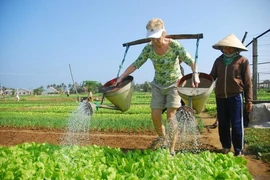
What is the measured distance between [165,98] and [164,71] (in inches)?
14.3

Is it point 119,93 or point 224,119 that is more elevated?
point 119,93

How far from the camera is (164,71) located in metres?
3.81

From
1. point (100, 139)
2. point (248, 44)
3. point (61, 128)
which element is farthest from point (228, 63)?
point (61, 128)

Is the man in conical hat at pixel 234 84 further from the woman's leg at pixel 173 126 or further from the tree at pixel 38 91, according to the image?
the tree at pixel 38 91

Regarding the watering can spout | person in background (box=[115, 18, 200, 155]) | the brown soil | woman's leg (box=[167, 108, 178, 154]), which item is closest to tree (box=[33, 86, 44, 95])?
the brown soil

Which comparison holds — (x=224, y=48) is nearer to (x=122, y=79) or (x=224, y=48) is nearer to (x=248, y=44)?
(x=122, y=79)

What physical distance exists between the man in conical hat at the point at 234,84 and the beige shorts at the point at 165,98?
81 cm

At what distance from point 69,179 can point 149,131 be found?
5612 mm

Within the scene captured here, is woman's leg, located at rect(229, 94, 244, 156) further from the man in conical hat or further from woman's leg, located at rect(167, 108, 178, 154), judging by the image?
woman's leg, located at rect(167, 108, 178, 154)

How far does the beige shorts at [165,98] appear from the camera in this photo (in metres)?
3.78

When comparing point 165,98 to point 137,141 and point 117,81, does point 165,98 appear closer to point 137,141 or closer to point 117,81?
point 117,81

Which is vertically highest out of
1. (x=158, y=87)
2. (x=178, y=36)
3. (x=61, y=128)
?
(x=178, y=36)

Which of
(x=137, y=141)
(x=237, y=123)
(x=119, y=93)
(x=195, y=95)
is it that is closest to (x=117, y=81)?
(x=119, y=93)

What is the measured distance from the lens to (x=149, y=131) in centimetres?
780
